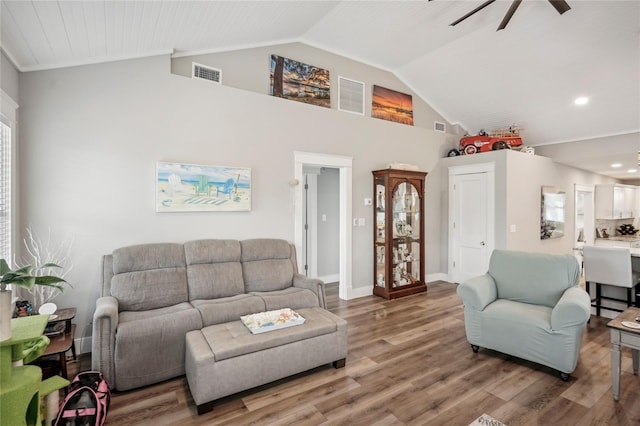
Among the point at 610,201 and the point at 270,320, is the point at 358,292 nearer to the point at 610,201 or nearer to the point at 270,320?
the point at 270,320

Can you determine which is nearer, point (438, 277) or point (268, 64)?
point (268, 64)

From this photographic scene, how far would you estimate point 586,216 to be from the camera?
7352 mm

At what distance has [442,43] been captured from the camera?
462 centimetres

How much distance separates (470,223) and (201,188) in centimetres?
458

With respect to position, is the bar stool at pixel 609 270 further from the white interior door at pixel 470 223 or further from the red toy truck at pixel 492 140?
the red toy truck at pixel 492 140

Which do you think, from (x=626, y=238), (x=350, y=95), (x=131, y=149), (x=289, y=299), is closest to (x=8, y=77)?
(x=131, y=149)

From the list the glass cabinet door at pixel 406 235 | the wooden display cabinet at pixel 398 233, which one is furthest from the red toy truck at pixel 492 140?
the glass cabinet door at pixel 406 235

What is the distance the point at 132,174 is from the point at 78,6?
156cm

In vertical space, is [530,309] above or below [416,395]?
above

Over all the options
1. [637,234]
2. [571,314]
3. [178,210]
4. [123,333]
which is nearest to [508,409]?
[571,314]

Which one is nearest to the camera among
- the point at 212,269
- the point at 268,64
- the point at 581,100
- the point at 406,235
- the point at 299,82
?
the point at 212,269

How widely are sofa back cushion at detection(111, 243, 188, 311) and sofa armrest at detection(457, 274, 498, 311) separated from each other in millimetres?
2786

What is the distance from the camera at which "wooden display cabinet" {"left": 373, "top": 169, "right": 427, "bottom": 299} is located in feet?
16.4

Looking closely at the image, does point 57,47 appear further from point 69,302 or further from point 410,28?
point 410,28
